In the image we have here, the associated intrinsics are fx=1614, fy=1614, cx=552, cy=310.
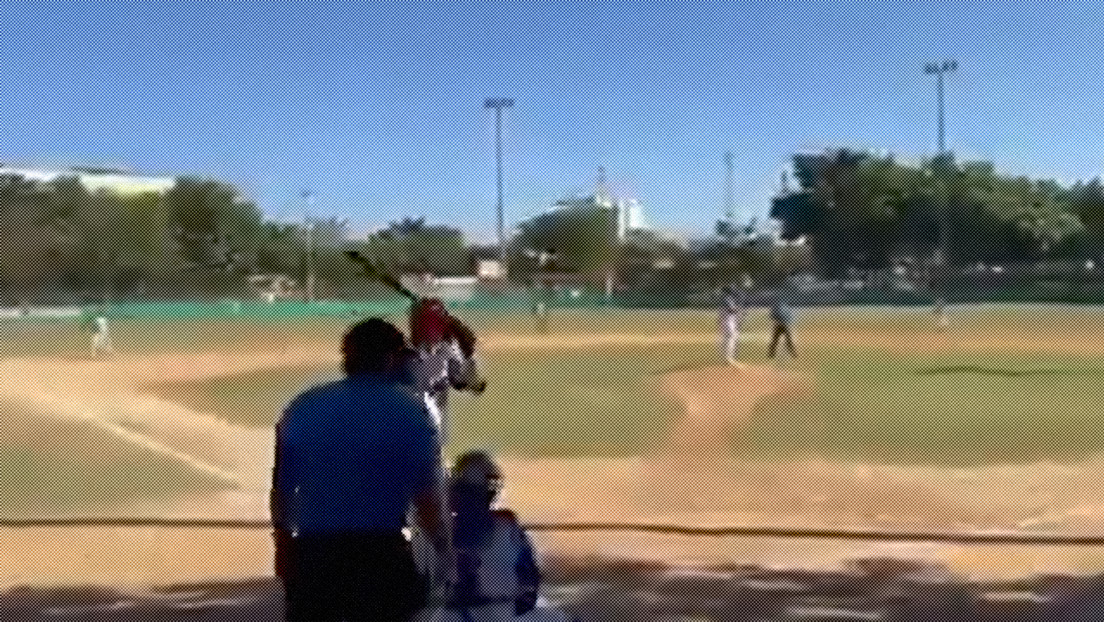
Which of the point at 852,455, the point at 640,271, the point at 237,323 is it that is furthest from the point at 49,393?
the point at 640,271

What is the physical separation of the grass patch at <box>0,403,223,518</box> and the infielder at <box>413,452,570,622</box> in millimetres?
7060

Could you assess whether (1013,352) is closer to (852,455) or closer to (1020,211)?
(1020,211)

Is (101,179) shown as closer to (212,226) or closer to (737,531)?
(212,226)

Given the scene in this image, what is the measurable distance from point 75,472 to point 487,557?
9688 millimetres

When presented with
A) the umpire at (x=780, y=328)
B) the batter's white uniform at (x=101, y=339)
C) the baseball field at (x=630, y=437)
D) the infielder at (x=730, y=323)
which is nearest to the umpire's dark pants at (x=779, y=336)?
the umpire at (x=780, y=328)

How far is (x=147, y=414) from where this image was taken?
59.4 ft

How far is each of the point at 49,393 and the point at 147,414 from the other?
3.13m

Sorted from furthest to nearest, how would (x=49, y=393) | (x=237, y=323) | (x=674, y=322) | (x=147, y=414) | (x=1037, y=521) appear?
1. (x=674, y=322)
2. (x=237, y=323)
3. (x=49, y=393)
4. (x=147, y=414)
5. (x=1037, y=521)

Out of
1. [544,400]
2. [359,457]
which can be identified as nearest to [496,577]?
[359,457]

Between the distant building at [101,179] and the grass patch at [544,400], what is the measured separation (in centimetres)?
370

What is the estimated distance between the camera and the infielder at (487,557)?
3693 millimetres

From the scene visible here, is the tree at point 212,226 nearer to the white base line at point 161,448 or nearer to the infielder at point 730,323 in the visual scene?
the white base line at point 161,448

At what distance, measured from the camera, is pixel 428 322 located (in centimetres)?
560

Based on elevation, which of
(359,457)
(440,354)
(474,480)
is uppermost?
(440,354)
